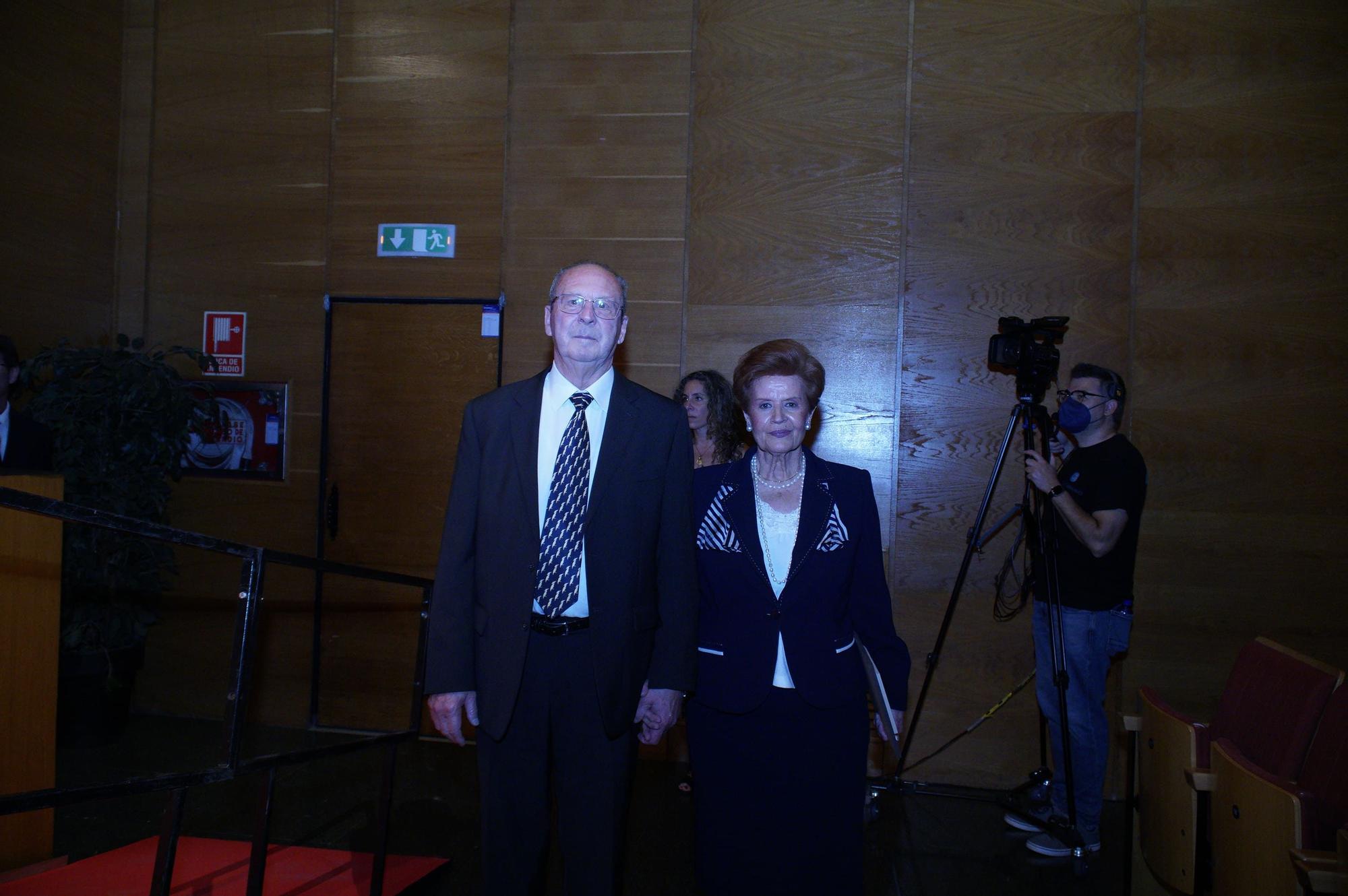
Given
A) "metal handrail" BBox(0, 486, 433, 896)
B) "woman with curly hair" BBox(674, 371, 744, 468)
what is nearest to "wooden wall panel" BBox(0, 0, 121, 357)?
"woman with curly hair" BBox(674, 371, 744, 468)

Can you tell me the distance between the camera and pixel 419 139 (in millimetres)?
4543

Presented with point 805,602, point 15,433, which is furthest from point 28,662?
point 805,602

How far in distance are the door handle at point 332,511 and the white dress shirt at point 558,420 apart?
9.50 feet

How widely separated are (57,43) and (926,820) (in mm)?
5641

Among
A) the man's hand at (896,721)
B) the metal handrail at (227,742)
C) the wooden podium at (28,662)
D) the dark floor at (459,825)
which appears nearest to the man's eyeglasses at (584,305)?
the metal handrail at (227,742)

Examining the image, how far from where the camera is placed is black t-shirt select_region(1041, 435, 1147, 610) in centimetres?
327

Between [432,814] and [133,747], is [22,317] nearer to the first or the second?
[133,747]

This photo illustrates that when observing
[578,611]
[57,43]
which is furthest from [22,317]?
[578,611]

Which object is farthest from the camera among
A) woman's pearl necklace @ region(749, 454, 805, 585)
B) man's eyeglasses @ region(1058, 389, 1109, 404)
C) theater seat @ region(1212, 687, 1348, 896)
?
man's eyeglasses @ region(1058, 389, 1109, 404)

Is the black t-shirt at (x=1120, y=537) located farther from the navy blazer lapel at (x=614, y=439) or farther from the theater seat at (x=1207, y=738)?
the navy blazer lapel at (x=614, y=439)

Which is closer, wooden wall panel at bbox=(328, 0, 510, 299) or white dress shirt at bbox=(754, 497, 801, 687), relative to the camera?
white dress shirt at bbox=(754, 497, 801, 687)

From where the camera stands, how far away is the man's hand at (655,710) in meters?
1.96

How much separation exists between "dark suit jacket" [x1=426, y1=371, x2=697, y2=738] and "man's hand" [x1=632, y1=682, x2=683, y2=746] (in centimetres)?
2

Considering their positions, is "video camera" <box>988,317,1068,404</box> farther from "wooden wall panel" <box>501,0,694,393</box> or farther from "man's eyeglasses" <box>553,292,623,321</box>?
"man's eyeglasses" <box>553,292,623,321</box>
